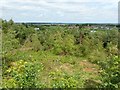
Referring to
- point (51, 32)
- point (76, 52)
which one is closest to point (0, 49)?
point (76, 52)

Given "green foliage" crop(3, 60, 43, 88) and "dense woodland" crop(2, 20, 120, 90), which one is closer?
"green foliage" crop(3, 60, 43, 88)

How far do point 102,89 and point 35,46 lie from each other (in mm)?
9737

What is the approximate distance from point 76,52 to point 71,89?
8.83 m

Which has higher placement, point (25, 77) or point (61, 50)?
point (25, 77)

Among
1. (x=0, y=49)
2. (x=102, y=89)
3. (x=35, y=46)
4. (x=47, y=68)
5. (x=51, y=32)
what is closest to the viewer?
(x=102, y=89)

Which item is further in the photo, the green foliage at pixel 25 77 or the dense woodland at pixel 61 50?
the dense woodland at pixel 61 50

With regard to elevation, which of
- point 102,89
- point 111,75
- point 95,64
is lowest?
point 95,64

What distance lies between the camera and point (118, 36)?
1314 cm

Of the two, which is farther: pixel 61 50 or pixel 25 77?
pixel 61 50

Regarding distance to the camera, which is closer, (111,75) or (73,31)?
(111,75)

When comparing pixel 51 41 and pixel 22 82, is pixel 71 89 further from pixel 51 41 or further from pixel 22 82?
pixel 51 41

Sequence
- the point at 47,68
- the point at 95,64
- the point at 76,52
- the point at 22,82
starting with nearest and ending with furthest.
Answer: the point at 22,82, the point at 47,68, the point at 95,64, the point at 76,52

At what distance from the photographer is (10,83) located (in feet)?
12.6

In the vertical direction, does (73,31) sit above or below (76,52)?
above
